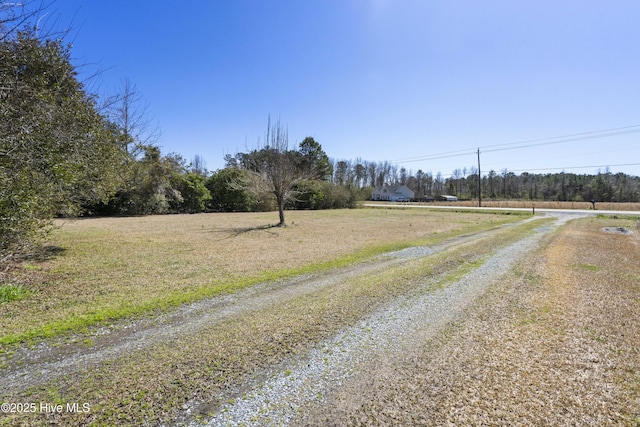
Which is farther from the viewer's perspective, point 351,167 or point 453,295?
point 351,167

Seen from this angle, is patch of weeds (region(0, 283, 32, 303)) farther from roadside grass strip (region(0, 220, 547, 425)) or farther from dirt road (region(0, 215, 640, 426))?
roadside grass strip (region(0, 220, 547, 425))

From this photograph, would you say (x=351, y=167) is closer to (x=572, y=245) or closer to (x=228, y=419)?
(x=572, y=245)

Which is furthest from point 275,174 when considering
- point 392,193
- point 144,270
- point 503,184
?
point 503,184

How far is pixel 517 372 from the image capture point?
302cm

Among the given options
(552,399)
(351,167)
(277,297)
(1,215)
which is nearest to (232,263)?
(277,297)

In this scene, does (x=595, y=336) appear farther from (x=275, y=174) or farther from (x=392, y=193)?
(x=392, y=193)

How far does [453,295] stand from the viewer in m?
5.50

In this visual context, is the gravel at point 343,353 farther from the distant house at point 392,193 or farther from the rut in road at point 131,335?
the distant house at point 392,193

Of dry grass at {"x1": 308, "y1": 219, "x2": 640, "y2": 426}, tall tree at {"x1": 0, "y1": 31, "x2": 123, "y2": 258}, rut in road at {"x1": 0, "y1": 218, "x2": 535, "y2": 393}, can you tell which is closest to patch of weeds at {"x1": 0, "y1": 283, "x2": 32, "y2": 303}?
tall tree at {"x1": 0, "y1": 31, "x2": 123, "y2": 258}

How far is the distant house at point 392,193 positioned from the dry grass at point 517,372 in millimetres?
70352

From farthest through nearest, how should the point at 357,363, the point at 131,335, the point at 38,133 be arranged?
the point at 38,133 < the point at 131,335 < the point at 357,363

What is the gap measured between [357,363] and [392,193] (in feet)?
248

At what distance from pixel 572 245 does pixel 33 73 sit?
16.7 meters

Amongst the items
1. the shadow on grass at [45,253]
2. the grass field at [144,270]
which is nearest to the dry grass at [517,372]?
the grass field at [144,270]
